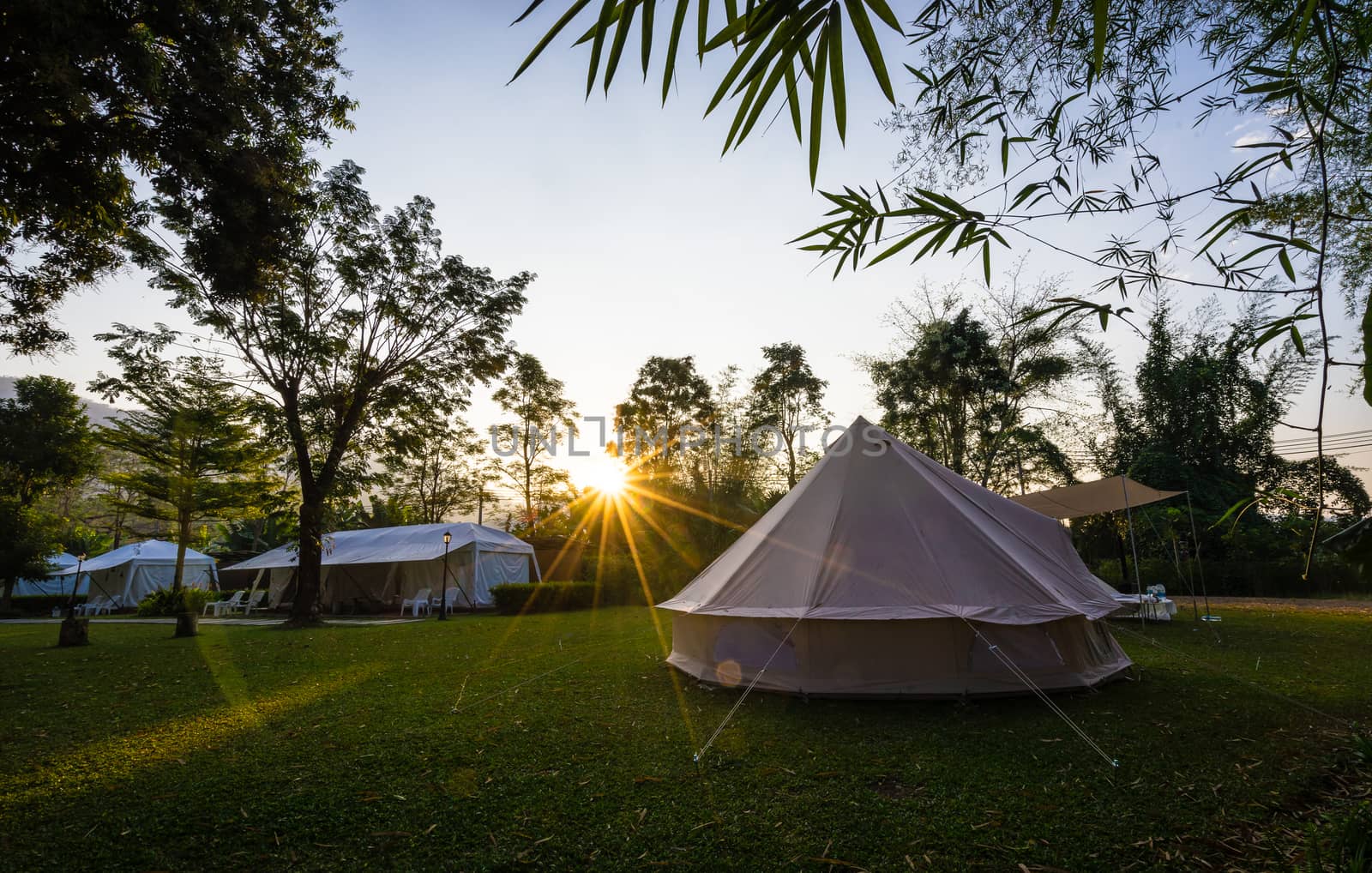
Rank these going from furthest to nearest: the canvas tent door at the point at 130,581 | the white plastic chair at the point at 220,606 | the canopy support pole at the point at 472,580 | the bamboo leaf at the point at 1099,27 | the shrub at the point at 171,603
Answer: the canvas tent door at the point at 130,581 < the white plastic chair at the point at 220,606 < the shrub at the point at 171,603 < the canopy support pole at the point at 472,580 < the bamboo leaf at the point at 1099,27

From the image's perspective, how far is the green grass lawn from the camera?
9.18ft

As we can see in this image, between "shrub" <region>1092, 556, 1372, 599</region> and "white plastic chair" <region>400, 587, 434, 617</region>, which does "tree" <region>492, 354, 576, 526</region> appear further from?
"shrub" <region>1092, 556, 1372, 599</region>

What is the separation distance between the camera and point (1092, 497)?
11594 millimetres

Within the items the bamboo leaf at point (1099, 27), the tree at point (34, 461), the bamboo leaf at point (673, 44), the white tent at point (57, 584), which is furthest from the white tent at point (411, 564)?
the bamboo leaf at point (1099, 27)

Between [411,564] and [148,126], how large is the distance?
51.9ft

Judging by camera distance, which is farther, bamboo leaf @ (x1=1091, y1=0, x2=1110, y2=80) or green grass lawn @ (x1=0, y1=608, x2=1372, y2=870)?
green grass lawn @ (x1=0, y1=608, x2=1372, y2=870)

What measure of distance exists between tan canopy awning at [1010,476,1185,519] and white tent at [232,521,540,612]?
1521cm

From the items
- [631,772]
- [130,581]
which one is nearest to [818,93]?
[631,772]

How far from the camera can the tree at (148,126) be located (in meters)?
4.81

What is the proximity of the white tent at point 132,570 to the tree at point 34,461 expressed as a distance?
1.69 meters

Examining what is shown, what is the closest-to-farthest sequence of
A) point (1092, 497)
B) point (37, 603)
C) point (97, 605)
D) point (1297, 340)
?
point (1297, 340), point (1092, 497), point (97, 605), point (37, 603)

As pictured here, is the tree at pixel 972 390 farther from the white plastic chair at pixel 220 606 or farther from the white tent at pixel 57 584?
the white tent at pixel 57 584

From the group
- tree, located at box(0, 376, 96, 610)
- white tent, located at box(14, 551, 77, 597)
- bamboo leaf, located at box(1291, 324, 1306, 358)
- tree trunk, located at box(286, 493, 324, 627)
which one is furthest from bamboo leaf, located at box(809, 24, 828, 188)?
white tent, located at box(14, 551, 77, 597)

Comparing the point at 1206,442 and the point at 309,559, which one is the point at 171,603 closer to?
the point at 309,559
